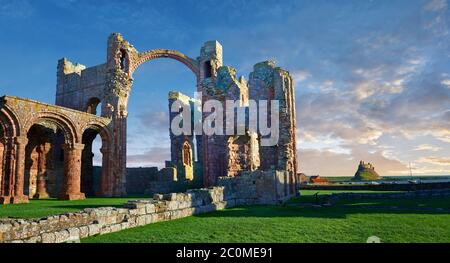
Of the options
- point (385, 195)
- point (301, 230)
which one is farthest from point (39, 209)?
point (385, 195)

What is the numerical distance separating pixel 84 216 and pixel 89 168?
19.5 meters

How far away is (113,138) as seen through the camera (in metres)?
23.3

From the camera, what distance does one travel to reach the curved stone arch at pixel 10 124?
55.2ft

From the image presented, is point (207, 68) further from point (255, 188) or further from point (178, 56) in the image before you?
point (255, 188)

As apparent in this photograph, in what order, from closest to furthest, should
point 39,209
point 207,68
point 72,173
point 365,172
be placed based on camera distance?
point 39,209, point 72,173, point 207,68, point 365,172

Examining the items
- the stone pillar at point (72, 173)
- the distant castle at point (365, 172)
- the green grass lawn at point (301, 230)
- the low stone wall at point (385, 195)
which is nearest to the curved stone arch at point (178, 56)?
the stone pillar at point (72, 173)

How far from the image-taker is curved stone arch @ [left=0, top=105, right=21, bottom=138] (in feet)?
55.2

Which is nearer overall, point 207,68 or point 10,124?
point 10,124

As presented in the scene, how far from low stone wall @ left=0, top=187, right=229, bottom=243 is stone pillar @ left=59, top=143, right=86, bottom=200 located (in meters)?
11.9

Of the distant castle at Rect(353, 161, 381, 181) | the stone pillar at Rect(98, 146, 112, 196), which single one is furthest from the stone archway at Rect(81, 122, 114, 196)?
the distant castle at Rect(353, 161, 381, 181)

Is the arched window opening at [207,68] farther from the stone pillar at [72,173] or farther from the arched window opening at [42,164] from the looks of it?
the arched window opening at [42,164]

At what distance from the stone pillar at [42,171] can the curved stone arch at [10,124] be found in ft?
20.1

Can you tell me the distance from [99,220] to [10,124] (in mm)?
13365

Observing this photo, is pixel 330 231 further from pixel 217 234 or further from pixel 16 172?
pixel 16 172
